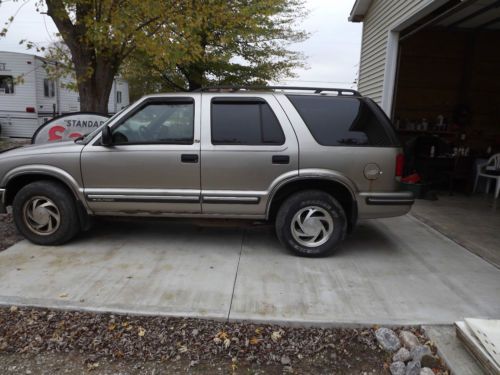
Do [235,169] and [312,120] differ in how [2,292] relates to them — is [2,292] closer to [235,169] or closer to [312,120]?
[235,169]

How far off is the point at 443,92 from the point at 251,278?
7759 mm

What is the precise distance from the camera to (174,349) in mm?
2717

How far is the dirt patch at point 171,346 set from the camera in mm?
2570

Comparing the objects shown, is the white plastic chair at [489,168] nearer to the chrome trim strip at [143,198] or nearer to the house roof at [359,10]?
the house roof at [359,10]

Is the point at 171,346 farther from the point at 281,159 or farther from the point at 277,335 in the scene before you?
the point at 281,159

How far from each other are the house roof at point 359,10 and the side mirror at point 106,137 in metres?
7.86

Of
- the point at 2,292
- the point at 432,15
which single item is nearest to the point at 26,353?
the point at 2,292

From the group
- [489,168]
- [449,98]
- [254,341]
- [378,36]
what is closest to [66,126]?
[254,341]

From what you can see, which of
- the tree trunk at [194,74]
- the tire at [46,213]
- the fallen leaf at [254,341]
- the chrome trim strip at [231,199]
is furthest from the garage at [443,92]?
the tree trunk at [194,74]

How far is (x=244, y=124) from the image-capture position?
4172mm

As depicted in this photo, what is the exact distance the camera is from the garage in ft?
25.6

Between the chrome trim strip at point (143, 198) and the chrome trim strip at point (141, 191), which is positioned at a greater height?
the chrome trim strip at point (141, 191)

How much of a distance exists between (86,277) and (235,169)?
72.2 inches

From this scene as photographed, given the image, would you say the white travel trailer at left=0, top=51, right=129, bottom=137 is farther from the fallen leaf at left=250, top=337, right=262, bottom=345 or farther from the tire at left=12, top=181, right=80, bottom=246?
the fallen leaf at left=250, top=337, right=262, bottom=345
